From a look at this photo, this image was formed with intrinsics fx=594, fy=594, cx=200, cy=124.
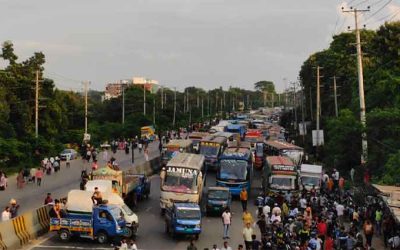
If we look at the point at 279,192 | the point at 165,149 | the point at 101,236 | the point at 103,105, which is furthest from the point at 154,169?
the point at 103,105

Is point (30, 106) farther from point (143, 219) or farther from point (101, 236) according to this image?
point (101, 236)

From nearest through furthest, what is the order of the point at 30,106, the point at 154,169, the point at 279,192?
the point at 279,192
the point at 154,169
the point at 30,106

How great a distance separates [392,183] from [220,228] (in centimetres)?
978

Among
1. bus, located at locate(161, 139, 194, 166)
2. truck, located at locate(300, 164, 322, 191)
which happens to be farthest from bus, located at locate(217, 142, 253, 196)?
bus, located at locate(161, 139, 194, 166)

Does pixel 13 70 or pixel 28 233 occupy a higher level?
pixel 13 70

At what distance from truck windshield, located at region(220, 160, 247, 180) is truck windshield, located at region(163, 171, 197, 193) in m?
6.41

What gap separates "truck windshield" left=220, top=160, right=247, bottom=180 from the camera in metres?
40.0

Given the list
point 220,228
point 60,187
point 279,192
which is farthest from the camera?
point 60,187

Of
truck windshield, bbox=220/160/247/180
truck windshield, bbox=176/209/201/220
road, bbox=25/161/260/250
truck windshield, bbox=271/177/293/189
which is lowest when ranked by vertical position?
road, bbox=25/161/260/250

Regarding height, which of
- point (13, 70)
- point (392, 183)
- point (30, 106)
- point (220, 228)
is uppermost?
point (13, 70)

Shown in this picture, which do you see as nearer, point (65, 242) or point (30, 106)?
point (65, 242)

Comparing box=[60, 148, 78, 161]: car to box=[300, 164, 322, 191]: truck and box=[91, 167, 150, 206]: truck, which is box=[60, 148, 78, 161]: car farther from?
box=[300, 164, 322, 191]: truck

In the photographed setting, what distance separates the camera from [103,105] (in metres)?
132

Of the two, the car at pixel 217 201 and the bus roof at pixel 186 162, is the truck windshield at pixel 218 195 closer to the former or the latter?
the car at pixel 217 201
